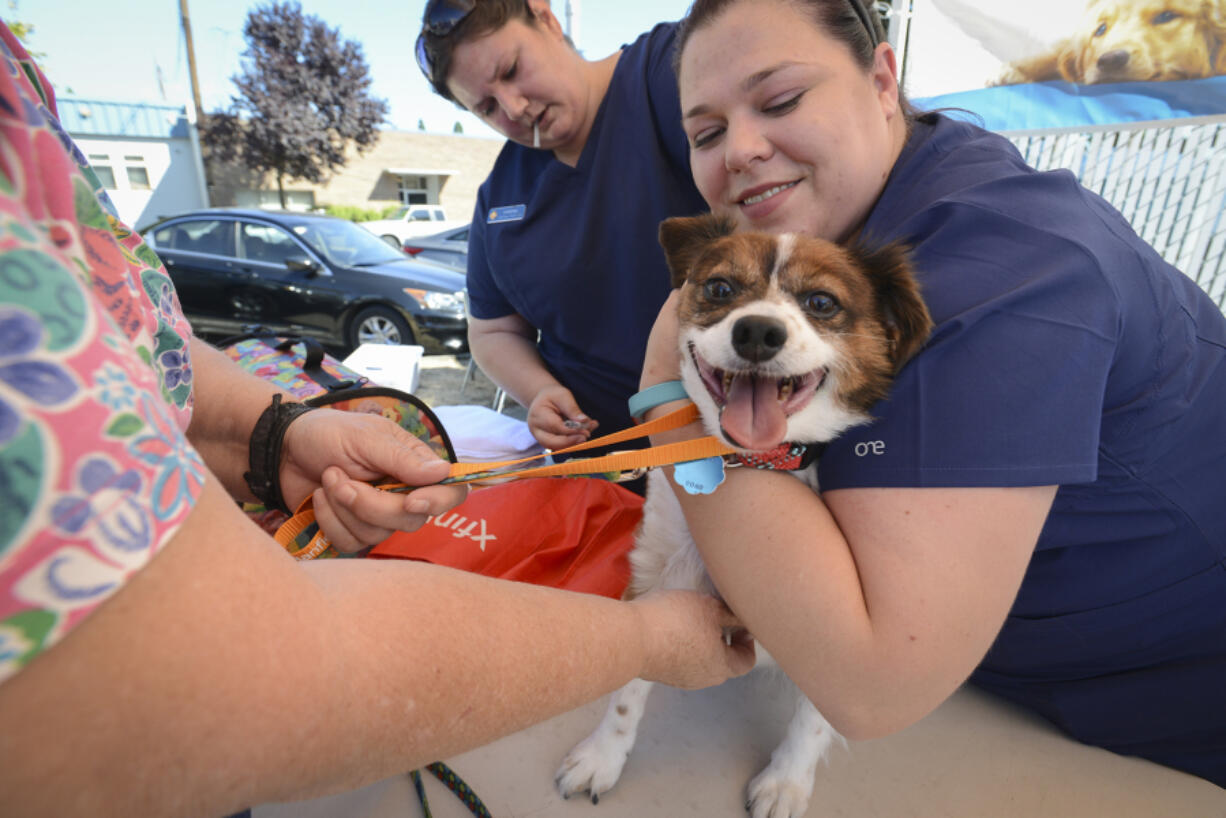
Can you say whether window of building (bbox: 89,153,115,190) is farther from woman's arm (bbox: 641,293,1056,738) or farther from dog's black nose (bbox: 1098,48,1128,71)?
woman's arm (bbox: 641,293,1056,738)

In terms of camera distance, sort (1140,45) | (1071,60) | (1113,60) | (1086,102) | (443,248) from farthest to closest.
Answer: (443,248) → (1086,102) → (1071,60) → (1113,60) → (1140,45)

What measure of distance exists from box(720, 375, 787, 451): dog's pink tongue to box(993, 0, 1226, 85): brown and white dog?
4.61 meters

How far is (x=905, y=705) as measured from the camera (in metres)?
1.02

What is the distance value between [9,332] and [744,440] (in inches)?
39.8

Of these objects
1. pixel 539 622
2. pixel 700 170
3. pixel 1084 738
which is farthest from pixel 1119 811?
pixel 700 170

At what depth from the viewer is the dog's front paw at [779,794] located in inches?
51.9

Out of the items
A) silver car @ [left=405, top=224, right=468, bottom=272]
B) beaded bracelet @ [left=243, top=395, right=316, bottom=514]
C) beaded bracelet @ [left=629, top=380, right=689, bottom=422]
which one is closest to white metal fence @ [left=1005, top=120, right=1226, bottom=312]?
beaded bracelet @ [left=629, top=380, right=689, bottom=422]

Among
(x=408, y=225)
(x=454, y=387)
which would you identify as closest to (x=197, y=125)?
(x=408, y=225)

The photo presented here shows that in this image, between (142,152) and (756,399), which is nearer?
(756,399)

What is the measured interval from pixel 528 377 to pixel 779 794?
177 cm

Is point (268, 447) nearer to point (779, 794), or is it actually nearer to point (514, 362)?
point (514, 362)

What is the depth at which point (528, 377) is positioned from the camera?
2564mm

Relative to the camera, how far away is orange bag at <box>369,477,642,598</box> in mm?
1543

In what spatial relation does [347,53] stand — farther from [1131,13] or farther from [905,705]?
[905,705]
